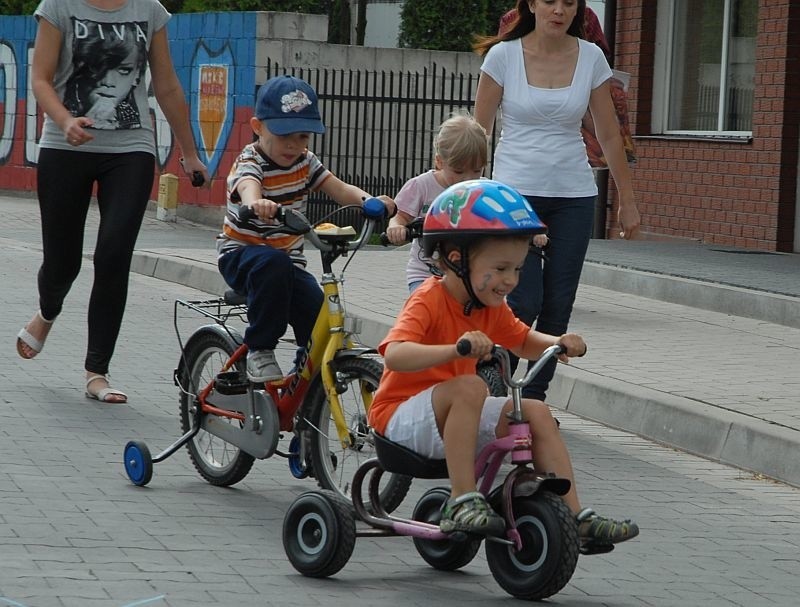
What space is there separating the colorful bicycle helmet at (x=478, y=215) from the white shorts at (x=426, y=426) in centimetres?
45

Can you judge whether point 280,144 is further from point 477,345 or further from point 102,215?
point 102,215

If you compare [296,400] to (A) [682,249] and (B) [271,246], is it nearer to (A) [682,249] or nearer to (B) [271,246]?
(B) [271,246]

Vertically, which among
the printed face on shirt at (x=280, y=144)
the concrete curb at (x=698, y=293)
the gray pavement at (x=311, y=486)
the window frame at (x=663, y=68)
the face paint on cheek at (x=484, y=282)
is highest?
the window frame at (x=663, y=68)

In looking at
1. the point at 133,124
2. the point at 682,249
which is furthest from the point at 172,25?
the point at 133,124

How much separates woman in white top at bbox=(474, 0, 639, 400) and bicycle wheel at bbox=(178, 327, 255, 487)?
4.58ft

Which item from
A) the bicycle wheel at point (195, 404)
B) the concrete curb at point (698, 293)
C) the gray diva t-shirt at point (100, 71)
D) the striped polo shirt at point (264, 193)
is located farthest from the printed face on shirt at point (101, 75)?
the concrete curb at point (698, 293)

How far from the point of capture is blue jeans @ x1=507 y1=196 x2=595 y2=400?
7.28 m

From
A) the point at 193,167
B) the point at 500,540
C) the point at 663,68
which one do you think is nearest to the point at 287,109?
the point at 193,167

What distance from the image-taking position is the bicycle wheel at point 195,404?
6.38 metres

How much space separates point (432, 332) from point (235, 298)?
1.35 metres

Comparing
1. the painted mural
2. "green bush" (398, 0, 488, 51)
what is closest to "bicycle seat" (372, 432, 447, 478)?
the painted mural

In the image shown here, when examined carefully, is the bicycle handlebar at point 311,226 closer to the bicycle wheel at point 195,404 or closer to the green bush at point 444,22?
the bicycle wheel at point 195,404

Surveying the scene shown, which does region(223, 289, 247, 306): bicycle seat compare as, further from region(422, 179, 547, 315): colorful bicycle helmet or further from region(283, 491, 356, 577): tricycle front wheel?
region(422, 179, 547, 315): colorful bicycle helmet

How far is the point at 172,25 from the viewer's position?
21.0 metres
